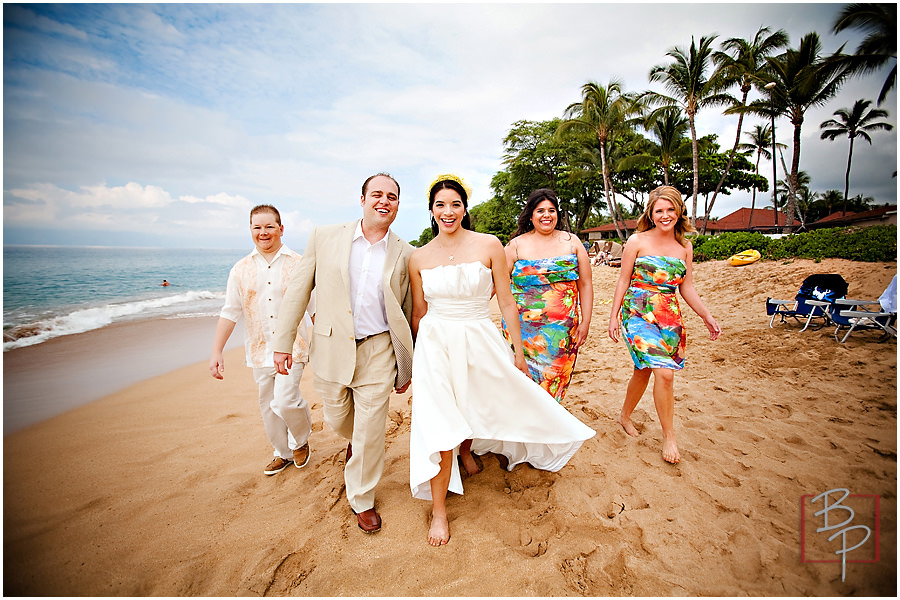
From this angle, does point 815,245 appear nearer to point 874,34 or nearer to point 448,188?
point 874,34

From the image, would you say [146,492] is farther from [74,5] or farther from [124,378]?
[124,378]

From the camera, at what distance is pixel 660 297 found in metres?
3.59

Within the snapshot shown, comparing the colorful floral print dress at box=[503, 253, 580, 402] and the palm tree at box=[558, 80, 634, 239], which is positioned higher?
the palm tree at box=[558, 80, 634, 239]

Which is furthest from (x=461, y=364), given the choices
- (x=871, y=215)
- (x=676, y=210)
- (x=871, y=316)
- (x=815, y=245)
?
(x=815, y=245)

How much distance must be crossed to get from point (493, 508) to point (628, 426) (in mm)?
1729

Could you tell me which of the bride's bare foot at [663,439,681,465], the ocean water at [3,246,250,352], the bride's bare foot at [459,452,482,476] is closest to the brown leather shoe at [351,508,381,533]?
the bride's bare foot at [459,452,482,476]

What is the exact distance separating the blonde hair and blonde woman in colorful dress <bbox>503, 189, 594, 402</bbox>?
737 mm

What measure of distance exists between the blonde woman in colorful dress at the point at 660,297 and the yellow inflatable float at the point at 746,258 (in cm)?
1225

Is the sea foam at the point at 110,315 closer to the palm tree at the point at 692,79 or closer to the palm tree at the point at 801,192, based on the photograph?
the palm tree at the point at 692,79

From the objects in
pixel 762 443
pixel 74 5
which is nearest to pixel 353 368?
pixel 74 5

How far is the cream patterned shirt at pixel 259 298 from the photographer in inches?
139

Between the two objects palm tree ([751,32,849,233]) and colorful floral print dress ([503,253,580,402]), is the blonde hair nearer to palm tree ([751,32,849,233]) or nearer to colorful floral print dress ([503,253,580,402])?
colorful floral print dress ([503,253,580,402])

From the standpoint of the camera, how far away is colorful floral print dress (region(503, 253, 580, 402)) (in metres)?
3.49

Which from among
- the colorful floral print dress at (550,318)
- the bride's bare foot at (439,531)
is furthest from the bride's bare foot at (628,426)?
the bride's bare foot at (439,531)
